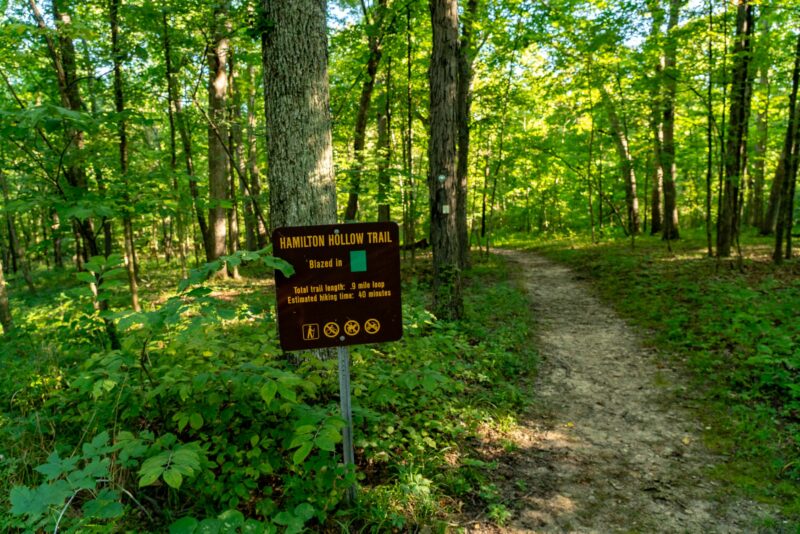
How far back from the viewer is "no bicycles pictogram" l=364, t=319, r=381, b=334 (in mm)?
2899

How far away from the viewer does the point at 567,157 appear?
19422 mm

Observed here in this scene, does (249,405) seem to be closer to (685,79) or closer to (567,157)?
(685,79)

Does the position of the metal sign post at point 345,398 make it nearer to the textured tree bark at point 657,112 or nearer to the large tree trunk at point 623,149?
the textured tree bark at point 657,112

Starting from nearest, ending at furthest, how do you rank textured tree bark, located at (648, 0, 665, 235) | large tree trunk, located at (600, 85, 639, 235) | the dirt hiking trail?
the dirt hiking trail → textured tree bark, located at (648, 0, 665, 235) → large tree trunk, located at (600, 85, 639, 235)

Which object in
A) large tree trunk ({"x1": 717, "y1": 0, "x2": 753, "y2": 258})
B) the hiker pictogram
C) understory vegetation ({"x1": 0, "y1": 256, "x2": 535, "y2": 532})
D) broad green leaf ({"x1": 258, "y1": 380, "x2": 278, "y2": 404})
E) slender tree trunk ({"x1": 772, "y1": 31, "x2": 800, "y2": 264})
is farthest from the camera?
large tree trunk ({"x1": 717, "y1": 0, "x2": 753, "y2": 258})

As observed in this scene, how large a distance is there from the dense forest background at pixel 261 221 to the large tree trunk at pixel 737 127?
0.20 feet

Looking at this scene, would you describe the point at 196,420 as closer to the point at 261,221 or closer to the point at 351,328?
the point at 351,328

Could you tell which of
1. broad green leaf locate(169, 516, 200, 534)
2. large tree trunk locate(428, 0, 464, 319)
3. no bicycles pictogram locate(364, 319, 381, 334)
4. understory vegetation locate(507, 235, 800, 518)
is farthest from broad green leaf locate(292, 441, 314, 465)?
large tree trunk locate(428, 0, 464, 319)

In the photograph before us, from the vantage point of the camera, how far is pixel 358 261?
112 inches

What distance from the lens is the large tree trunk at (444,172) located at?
7730 mm

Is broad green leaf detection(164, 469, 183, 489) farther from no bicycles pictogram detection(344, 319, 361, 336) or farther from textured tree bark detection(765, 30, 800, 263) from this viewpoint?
textured tree bark detection(765, 30, 800, 263)

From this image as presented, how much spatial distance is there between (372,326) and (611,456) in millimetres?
3117

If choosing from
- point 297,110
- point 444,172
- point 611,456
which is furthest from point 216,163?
point 611,456

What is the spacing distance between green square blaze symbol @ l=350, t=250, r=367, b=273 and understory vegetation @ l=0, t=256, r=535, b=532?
0.78 meters
